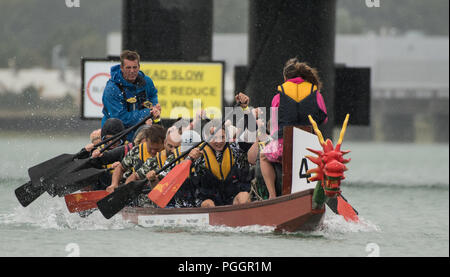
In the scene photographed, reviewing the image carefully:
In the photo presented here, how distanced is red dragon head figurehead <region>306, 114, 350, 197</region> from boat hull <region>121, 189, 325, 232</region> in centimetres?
47

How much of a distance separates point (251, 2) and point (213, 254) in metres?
8.65

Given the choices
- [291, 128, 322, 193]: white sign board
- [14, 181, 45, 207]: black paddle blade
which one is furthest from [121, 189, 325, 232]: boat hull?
[14, 181, 45, 207]: black paddle blade

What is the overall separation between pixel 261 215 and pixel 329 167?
1.31 metres

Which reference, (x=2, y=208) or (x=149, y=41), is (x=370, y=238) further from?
(x=149, y=41)

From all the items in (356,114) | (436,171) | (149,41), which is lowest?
(436,171)

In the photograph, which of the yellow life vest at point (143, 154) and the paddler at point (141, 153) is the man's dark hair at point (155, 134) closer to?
the paddler at point (141, 153)

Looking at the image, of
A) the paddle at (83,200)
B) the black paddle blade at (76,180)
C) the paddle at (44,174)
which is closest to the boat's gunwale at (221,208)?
the paddle at (83,200)

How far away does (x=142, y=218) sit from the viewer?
37.5ft

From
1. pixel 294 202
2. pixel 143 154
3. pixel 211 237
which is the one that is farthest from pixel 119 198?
pixel 294 202

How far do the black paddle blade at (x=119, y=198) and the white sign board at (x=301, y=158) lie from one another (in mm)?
1810

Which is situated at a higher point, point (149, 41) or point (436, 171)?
point (149, 41)

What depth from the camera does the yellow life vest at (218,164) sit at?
432 inches

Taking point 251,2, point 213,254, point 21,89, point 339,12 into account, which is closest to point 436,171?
point 251,2

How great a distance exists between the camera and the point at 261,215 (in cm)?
1054
